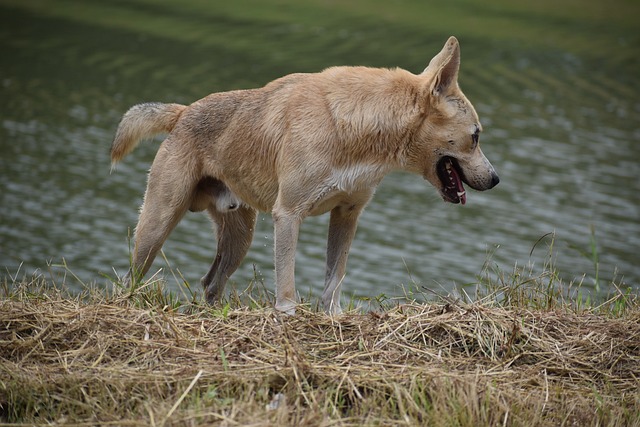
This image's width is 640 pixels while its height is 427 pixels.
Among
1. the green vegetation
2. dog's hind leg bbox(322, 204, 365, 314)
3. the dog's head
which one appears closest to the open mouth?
the dog's head

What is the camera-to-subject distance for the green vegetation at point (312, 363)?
17.0 feet

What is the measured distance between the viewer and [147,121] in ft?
26.8

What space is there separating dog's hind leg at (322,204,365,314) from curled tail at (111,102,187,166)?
1.59 metres

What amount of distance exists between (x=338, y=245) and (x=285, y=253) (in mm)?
639

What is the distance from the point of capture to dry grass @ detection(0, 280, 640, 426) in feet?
16.9

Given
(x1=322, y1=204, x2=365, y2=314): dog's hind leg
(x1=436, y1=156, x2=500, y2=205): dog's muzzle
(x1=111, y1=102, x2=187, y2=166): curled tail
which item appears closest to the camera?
(x1=436, y1=156, x2=500, y2=205): dog's muzzle

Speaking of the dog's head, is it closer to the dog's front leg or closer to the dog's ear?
the dog's ear

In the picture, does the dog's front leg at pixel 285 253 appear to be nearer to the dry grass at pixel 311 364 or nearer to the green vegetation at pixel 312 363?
the green vegetation at pixel 312 363

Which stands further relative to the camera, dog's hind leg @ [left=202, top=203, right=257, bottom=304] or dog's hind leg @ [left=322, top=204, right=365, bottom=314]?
dog's hind leg @ [left=202, top=203, right=257, bottom=304]

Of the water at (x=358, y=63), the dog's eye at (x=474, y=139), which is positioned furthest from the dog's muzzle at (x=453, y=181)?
the water at (x=358, y=63)

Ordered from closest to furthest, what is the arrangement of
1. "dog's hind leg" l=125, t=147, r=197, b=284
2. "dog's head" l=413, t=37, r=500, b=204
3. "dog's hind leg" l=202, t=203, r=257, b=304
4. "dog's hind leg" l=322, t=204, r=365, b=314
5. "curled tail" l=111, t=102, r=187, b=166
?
1. "dog's head" l=413, t=37, r=500, b=204
2. "dog's hind leg" l=322, t=204, r=365, b=314
3. "dog's hind leg" l=125, t=147, r=197, b=284
4. "curled tail" l=111, t=102, r=187, b=166
5. "dog's hind leg" l=202, t=203, r=257, b=304

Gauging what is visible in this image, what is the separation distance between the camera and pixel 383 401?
529cm

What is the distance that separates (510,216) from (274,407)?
43.3 feet

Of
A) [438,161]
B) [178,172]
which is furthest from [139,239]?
[438,161]
